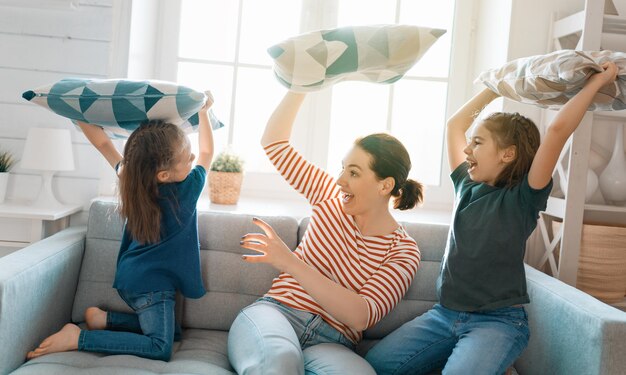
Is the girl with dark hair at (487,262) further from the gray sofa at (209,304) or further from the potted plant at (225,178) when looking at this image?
the potted plant at (225,178)

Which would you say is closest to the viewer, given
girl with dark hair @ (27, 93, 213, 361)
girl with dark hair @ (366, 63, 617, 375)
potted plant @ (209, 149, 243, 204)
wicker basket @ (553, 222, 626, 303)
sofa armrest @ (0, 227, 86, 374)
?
sofa armrest @ (0, 227, 86, 374)

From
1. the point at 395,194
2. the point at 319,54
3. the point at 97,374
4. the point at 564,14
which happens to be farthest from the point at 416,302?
the point at 564,14

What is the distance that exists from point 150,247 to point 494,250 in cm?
104

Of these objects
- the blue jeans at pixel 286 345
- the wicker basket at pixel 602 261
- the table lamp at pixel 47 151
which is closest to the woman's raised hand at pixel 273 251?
the blue jeans at pixel 286 345

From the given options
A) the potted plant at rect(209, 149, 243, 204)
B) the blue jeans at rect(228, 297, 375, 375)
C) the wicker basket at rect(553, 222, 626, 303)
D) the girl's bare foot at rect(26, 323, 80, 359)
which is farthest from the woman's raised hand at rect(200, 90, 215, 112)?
the wicker basket at rect(553, 222, 626, 303)

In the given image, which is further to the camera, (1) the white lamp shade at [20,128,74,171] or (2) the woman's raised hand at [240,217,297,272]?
(1) the white lamp shade at [20,128,74,171]

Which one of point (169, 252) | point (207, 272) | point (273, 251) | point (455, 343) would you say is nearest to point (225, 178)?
point (207, 272)

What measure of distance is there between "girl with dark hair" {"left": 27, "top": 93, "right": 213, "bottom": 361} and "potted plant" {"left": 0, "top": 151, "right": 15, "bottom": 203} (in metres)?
0.59

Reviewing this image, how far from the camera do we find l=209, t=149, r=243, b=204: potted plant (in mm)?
2553

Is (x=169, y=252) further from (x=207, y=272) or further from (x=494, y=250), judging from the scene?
(x=494, y=250)

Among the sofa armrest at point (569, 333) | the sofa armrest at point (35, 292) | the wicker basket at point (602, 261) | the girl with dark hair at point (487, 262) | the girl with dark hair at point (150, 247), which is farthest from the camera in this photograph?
the wicker basket at point (602, 261)

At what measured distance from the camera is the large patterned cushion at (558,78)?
1.61m

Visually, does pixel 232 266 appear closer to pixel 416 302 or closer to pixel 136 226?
pixel 136 226

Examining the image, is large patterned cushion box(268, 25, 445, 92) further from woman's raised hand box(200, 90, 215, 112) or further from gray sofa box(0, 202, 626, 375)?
gray sofa box(0, 202, 626, 375)
